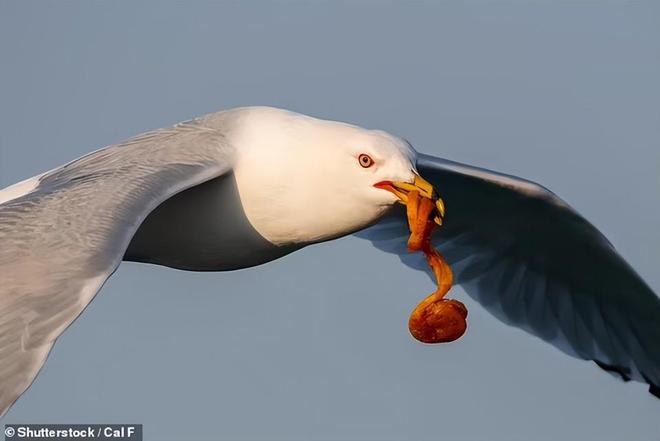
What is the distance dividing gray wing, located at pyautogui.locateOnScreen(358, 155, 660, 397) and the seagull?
0.01 metres

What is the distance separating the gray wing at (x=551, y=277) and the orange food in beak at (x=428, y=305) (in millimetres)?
2435

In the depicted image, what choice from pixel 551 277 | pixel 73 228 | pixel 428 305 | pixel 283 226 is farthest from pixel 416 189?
pixel 551 277

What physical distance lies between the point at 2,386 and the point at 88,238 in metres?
1.27

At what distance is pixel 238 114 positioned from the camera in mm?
12789

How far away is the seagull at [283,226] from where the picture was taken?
1004 cm

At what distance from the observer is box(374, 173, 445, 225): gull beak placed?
37.9ft

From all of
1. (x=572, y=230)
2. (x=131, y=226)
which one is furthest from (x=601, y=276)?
(x=131, y=226)

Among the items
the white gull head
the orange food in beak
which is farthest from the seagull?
the orange food in beak

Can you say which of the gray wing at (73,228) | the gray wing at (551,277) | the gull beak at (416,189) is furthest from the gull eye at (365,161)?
the gray wing at (551,277)

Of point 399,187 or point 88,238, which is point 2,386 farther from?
point 399,187

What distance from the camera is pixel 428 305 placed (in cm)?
1182

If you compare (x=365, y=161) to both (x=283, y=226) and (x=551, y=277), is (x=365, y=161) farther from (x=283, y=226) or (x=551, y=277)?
(x=551, y=277)

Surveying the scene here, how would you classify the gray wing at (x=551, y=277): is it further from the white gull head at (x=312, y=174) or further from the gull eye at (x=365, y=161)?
the gull eye at (x=365, y=161)

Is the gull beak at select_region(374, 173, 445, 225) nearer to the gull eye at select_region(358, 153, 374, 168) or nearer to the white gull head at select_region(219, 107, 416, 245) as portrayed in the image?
the white gull head at select_region(219, 107, 416, 245)
